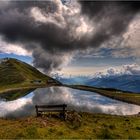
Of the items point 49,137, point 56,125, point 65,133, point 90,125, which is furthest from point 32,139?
point 90,125

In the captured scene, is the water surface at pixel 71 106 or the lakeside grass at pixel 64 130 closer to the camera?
the lakeside grass at pixel 64 130

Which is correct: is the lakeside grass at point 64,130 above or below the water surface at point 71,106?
below

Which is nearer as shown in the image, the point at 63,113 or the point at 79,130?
the point at 79,130

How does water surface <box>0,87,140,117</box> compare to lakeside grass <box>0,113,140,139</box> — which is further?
water surface <box>0,87,140,117</box>

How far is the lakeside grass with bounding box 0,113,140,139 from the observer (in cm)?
3381

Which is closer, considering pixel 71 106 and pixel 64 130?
pixel 64 130

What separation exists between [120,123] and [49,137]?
15.4 metres

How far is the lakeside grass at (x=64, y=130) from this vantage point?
33.8 m

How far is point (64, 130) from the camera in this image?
36.6 m

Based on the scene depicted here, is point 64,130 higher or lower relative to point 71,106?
lower

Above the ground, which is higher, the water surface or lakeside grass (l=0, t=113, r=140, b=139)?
the water surface

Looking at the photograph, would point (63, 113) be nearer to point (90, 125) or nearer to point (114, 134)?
Result: point (90, 125)

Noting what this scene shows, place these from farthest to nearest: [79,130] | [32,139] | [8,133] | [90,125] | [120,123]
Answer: [120,123]
[90,125]
[79,130]
[8,133]
[32,139]

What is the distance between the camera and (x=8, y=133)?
3450 cm
